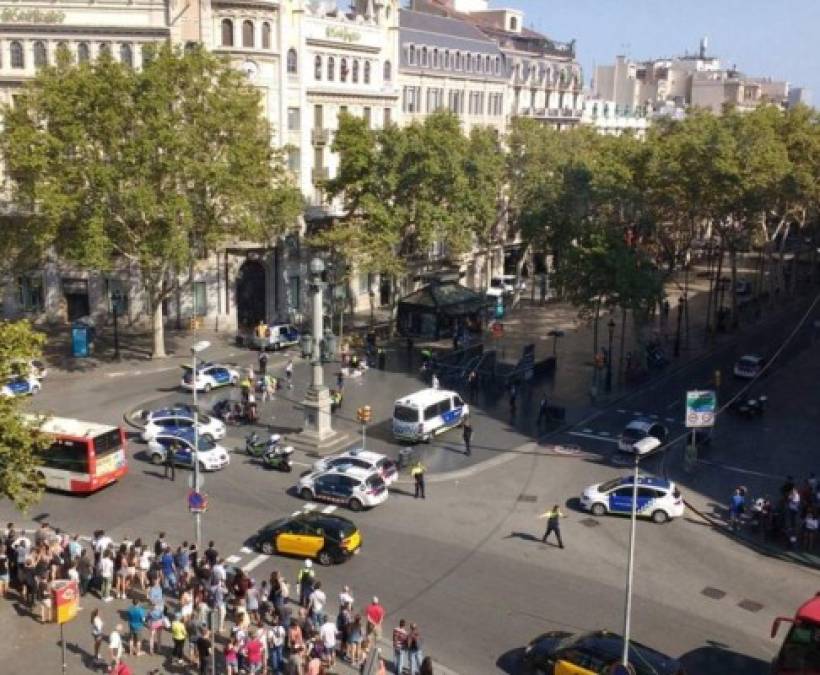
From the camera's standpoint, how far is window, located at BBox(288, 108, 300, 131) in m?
63.8

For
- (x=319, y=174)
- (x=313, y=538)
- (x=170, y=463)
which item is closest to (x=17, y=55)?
(x=319, y=174)

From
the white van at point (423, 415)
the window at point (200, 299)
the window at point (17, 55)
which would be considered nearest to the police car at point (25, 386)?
the window at point (200, 299)

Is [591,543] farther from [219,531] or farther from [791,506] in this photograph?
[219,531]

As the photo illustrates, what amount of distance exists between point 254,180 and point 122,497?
→ 22.7 meters

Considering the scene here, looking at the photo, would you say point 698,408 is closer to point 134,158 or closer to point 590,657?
point 590,657

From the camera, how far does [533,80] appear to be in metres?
98.2

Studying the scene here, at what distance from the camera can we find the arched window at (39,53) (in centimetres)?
5994

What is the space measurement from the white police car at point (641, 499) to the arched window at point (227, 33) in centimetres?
3938

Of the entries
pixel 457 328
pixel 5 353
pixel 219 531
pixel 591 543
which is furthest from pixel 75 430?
pixel 457 328

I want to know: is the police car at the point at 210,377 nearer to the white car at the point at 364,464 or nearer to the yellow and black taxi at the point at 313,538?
the white car at the point at 364,464

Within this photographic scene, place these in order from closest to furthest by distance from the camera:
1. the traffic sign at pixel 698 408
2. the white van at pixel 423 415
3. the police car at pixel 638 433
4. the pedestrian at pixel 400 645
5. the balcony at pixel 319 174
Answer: the pedestrian at pixel 400 645 → the traffic sign at pixel 698 408 → the police car at pixel 638 433 → the white van at pixel 423 415 → the balcony at pixel 319 174

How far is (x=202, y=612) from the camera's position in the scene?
2395cm

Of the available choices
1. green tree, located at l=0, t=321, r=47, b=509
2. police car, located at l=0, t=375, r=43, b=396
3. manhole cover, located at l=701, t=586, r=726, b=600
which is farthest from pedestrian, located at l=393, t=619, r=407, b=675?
police car, located at l=0, t=375, r=43, b=396

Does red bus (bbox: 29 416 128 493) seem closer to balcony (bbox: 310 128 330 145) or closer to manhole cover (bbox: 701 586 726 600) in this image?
manhole cover (bbox: 701 586 726 600)
